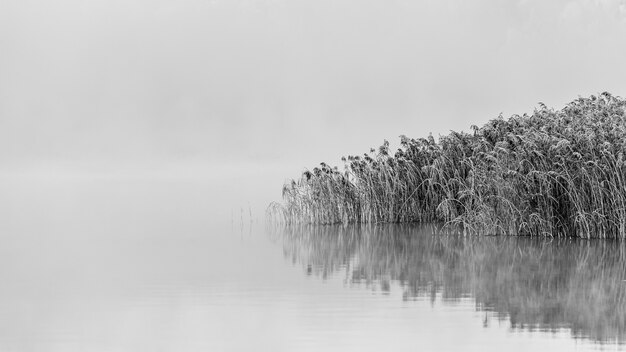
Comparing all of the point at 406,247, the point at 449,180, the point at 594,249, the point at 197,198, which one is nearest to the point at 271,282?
the point at 406,247

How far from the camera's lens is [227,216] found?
88.4ft

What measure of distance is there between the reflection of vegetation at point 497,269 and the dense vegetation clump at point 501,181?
1.76 feet

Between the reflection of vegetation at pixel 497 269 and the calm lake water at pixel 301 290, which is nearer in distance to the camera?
the calm lake water at pixel 301 290

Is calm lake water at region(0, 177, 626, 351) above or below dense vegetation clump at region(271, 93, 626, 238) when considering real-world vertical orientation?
below

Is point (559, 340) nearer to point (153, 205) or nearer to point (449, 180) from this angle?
point (449, 180)

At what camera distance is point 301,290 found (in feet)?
47.8

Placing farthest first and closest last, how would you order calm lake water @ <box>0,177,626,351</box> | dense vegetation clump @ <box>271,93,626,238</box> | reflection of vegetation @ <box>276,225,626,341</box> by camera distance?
dense vegetation clump @ <box>271,93,626,238</box>, reflection of vegetation @ <box>276,225,626,341</box>, calm lake water @ <box>0,177,626,351</box>

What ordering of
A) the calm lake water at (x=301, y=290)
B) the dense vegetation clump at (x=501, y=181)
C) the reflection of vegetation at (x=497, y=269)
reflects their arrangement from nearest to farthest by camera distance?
the calm lake water at (x=301, y=290)
the reflection of vegetation at (x=497, y=269)
the dense vegetation clump at (x=501, y=181)

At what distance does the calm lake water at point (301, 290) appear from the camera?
1097 cm

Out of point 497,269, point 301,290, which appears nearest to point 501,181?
point 497,269

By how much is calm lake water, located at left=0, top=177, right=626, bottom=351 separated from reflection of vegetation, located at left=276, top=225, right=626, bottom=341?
0.11 ft

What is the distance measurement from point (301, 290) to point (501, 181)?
6.66 m

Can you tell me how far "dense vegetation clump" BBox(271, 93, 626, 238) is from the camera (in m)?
19.0

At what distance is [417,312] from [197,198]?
23131 millimetres
